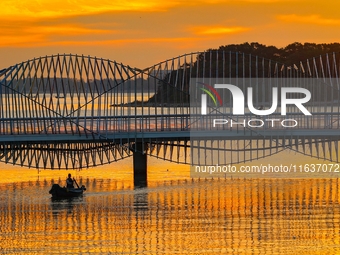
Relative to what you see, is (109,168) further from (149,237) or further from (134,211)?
(149,237)

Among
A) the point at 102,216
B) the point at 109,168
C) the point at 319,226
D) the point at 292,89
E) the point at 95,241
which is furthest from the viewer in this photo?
the point at 109,168

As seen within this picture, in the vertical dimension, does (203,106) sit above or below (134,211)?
above

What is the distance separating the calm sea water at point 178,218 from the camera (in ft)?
179

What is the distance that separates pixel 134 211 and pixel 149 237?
9.88 metres

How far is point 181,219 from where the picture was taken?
63594mm

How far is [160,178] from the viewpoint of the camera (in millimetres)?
89000

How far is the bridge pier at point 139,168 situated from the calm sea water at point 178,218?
2.84 ft

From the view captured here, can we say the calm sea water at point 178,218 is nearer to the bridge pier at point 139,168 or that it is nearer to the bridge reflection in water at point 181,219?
the bridge reflection in water at point 181,219

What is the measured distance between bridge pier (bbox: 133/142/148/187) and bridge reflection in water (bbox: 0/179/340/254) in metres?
1.23

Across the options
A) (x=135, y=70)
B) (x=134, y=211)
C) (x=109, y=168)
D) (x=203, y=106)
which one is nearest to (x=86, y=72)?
(x=135, y=70)

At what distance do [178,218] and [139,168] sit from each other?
788 inches

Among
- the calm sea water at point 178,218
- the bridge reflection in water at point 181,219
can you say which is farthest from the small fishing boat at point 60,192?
the bridge reflection in water at point 181,219

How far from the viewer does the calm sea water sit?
5453 cm

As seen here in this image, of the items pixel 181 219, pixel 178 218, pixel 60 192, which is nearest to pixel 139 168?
pixel 60 192
